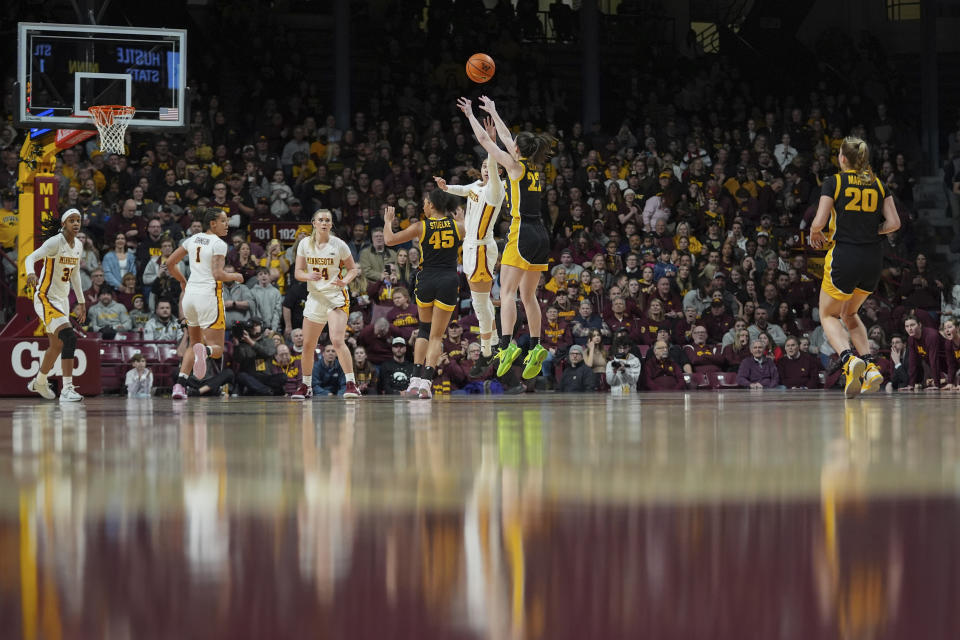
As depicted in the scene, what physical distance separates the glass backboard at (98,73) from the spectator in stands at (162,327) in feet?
7.14

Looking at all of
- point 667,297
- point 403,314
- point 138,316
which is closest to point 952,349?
point 667,297

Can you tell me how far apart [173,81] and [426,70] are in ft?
Answer: 27.0

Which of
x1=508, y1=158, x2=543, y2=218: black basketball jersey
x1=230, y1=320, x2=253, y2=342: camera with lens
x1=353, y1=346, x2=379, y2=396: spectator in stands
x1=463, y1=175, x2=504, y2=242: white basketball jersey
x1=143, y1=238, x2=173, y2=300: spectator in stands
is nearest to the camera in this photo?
x1=508, y1=158, x2=543, y2=218: black basketball jersey

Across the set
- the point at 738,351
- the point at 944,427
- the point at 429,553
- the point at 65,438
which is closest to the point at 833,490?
the point at 429,553

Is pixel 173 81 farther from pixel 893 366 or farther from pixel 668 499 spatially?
pixel 668 499

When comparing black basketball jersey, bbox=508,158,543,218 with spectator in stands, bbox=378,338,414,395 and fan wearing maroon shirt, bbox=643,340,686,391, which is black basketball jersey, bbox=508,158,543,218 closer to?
spectator in stands, bbox=378,338,414,395

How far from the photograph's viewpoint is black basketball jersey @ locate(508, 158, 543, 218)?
9117mm

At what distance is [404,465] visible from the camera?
9.45 feet

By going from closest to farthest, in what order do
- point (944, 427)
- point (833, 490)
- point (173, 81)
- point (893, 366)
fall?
point (833, 490)
point (944, 427)
point (173, 81)
point (893, 366)

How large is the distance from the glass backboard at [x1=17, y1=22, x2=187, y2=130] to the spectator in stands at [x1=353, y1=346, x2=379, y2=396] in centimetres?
319

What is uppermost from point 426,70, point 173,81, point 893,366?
point 426,70

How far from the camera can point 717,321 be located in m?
15.4

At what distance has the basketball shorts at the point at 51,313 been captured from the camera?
10789 mm

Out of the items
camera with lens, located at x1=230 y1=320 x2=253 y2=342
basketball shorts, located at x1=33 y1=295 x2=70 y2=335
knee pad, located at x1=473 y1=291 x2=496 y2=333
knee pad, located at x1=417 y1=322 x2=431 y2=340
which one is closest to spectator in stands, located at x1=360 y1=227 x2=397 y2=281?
camera with lens, located at x1=230 y1=320 x2=253 y2=342
